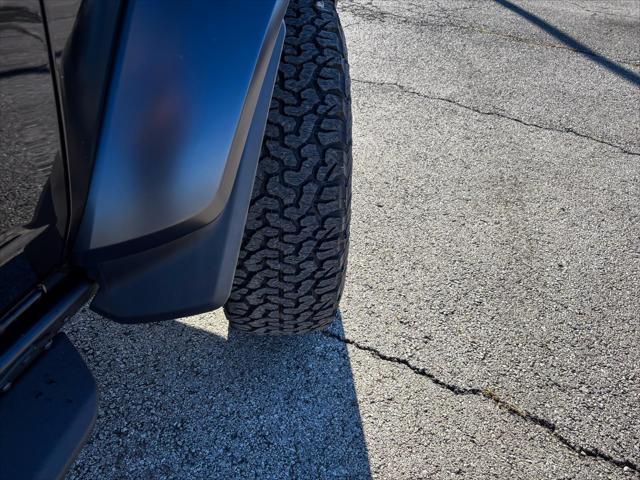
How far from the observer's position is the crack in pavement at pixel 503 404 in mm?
1601

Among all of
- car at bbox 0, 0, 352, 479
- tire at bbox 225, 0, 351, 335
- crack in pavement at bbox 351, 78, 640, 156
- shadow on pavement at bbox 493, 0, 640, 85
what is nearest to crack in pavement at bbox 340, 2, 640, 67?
shadow on pavement at bbox 493, 0, 640, 85

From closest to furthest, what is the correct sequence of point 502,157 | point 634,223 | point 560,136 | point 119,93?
1. point 119,93
2. point 634,223
3. point 502,157
4. point 560,136

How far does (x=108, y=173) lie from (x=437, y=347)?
4.02ft

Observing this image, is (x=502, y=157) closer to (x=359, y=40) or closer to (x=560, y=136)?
(x=560, y=136)

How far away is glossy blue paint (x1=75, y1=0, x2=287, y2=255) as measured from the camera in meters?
0.92

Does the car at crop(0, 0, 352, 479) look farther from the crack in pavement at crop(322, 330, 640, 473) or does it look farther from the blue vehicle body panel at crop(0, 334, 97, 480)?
the crack in pavement at crop(322, 330, 640, 473)

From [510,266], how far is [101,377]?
57.0 inches

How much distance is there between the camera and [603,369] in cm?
187

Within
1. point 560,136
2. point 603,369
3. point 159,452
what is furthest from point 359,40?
point 159,452

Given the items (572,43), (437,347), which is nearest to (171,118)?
(437,347)

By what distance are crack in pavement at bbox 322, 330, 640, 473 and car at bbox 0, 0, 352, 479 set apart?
0.77 m

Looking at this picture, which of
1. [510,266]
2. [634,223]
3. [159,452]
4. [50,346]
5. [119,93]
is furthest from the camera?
[634,223]

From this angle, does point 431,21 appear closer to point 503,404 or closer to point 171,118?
point 503,404

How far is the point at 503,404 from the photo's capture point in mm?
1716
